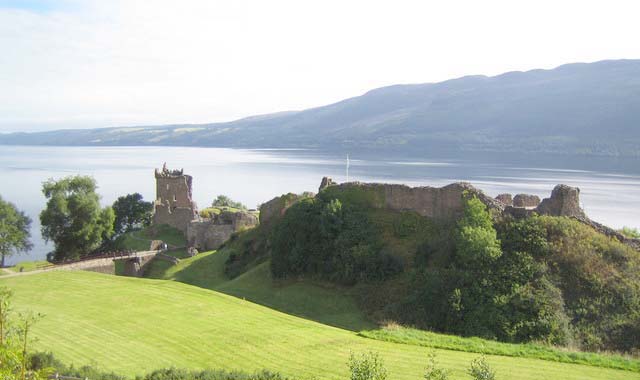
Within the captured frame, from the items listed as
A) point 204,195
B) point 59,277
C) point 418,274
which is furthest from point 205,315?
point 204,195

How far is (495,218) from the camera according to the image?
2686 cm

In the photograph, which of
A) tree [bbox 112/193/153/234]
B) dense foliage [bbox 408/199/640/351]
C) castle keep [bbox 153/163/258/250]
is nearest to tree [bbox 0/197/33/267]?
castle keep [bbox 153/163/258/250]

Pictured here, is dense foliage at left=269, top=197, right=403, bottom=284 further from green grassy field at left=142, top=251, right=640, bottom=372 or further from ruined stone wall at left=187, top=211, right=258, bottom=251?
ruined stone wall at left=187, top=211, right=258, bottom=251

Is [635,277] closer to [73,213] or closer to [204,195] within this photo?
[73,213]

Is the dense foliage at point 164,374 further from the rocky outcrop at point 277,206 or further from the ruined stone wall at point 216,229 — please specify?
the ruined stone wall at point 216,229

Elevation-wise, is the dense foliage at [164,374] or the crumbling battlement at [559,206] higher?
the crumbling battlement at [559,206]

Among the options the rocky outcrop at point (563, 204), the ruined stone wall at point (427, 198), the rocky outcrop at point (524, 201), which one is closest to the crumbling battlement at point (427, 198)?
the ruined stone wall at point (427, 198)

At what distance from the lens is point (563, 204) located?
2672 cm

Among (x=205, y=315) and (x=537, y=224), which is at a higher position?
(x=537, y=224)

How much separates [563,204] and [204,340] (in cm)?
1806

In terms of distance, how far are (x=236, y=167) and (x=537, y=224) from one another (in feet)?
541

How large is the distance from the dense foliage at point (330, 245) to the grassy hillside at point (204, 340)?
6.02 metres

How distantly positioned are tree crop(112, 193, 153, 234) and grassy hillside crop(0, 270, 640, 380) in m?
36.9

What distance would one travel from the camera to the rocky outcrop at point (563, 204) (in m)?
26.7
